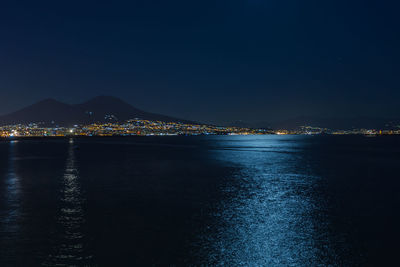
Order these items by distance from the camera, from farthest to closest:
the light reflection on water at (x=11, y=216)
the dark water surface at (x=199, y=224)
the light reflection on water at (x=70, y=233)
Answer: the light reflection on water at (x=11, y=216) → the dark water surface at (x=199, y=224) → the light reflection on water at (x=70, y=233)

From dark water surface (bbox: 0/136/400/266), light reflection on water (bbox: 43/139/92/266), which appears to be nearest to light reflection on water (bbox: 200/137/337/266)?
dark water surface (bbox: 0/136/400/266)

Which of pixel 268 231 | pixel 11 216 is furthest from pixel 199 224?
pixel 11 216

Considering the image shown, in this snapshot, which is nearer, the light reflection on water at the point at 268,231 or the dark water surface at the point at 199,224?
the light reflection on water at the point at 268,231

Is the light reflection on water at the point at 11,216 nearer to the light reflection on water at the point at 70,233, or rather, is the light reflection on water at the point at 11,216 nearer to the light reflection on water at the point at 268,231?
the light reflection on water at the point at 70,233

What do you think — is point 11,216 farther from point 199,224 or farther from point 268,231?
point 268,231

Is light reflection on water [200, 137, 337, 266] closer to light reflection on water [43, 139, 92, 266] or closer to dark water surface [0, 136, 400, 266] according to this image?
dark water surface [0, 136, 400, 266]

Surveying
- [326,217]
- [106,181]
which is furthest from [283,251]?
[106,181]

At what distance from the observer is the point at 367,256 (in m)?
8.93

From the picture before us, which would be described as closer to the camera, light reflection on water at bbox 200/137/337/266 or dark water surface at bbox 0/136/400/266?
light reflection on water at bbox 200/137/337/266

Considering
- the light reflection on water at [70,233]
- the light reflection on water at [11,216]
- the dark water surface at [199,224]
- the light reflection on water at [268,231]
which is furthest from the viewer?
the light reflection on water at [11,216]

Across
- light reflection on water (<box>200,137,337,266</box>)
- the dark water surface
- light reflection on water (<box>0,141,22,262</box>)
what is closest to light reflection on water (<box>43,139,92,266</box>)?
the dark water surface

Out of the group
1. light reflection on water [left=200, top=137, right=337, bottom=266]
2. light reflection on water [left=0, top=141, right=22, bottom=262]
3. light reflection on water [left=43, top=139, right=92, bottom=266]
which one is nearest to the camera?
light reflection on water [left=43, top=139, right=92, bottom=266]

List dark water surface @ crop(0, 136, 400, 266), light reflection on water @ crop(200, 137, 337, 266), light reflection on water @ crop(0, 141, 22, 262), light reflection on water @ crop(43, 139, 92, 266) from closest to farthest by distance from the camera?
1. light reflection on water @ crop(43, 139, 92, 266)
2. light reflection on water @ crop(200, 137, 337, 266)
3. dark water surface @ crop(0, 136, 400, 266)
4. light reflection on water @ crop(0, 141, 22, 262)

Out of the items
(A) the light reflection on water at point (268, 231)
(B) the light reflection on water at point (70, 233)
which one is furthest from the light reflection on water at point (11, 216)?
(A) the light reflection on water at point (268, 231)
